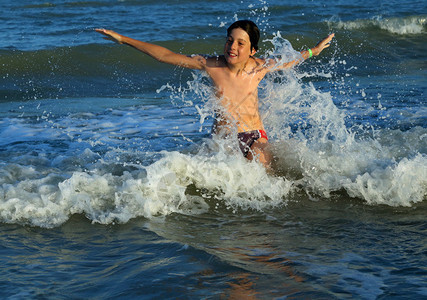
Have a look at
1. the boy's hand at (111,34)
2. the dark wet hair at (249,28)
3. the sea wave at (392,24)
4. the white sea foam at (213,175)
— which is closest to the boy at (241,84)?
the dark wet hair at (249,28)

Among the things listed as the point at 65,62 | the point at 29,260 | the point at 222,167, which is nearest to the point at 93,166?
the point at 222,167

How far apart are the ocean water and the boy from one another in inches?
6.5

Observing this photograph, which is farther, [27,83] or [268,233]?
[27,83]

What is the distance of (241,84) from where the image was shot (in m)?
5.99

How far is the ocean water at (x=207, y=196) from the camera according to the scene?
3.55 metres

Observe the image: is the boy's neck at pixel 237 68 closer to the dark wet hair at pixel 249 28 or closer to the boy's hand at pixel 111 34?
the dark wet hair at pixel 249 28

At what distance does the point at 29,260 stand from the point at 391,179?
3136 millimetres

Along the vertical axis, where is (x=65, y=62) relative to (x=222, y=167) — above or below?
above

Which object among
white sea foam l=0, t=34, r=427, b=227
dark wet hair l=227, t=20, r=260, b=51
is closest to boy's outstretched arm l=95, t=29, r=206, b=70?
white sea foam l=0, t=34, r=427, b=227

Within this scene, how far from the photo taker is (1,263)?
3.85 metres

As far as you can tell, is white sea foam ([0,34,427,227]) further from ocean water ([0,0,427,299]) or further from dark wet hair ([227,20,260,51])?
dark wet hair ([227,20,260,51])

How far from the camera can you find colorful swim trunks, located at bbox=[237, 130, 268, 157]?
585 centimetres

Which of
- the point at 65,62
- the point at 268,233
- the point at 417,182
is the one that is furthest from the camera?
the point at 65,62

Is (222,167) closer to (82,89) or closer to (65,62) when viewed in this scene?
(82,89)
